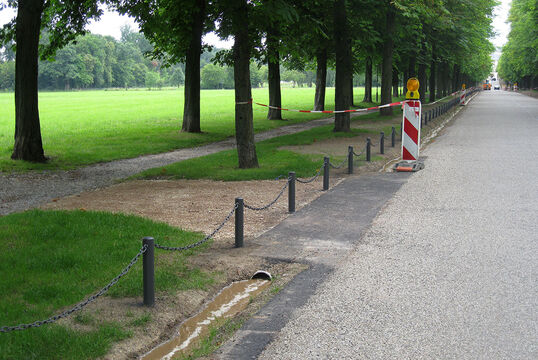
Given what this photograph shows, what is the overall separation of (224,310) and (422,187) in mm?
7661

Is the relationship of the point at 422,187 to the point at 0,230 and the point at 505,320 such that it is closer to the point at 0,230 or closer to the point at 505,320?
the point at 505,320

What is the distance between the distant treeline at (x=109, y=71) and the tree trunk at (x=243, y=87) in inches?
3266

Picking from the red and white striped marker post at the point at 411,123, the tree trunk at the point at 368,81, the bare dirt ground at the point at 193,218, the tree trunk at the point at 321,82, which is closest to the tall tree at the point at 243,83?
the bare dirt ground at the point at 193,218

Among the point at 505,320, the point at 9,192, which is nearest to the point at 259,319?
the point at 505,320

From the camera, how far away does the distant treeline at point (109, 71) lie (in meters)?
112

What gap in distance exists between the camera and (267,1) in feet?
42.6

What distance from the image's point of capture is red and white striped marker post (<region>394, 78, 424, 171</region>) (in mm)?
14828

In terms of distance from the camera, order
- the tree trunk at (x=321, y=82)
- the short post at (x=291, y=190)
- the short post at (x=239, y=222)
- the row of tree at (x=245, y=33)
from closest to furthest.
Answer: the short post at (x=239, y=222), the short post at (x=291, y=190), the row of tree at (x=245, y=33), the tree trunk at (x=321, y=82)

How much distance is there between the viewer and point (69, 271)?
20.6 feet

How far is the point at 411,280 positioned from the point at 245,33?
9.19 m

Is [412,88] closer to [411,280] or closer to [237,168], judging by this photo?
[237,168]

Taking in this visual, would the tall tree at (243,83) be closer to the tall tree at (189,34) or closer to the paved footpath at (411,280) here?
the paved footpath at (411,280)

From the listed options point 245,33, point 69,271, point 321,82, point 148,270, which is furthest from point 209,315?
point 321,82

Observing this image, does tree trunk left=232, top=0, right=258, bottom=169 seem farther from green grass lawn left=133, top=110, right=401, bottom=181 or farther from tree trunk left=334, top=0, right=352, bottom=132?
tree trunk left=334, top=0, right=352, bottom=132
